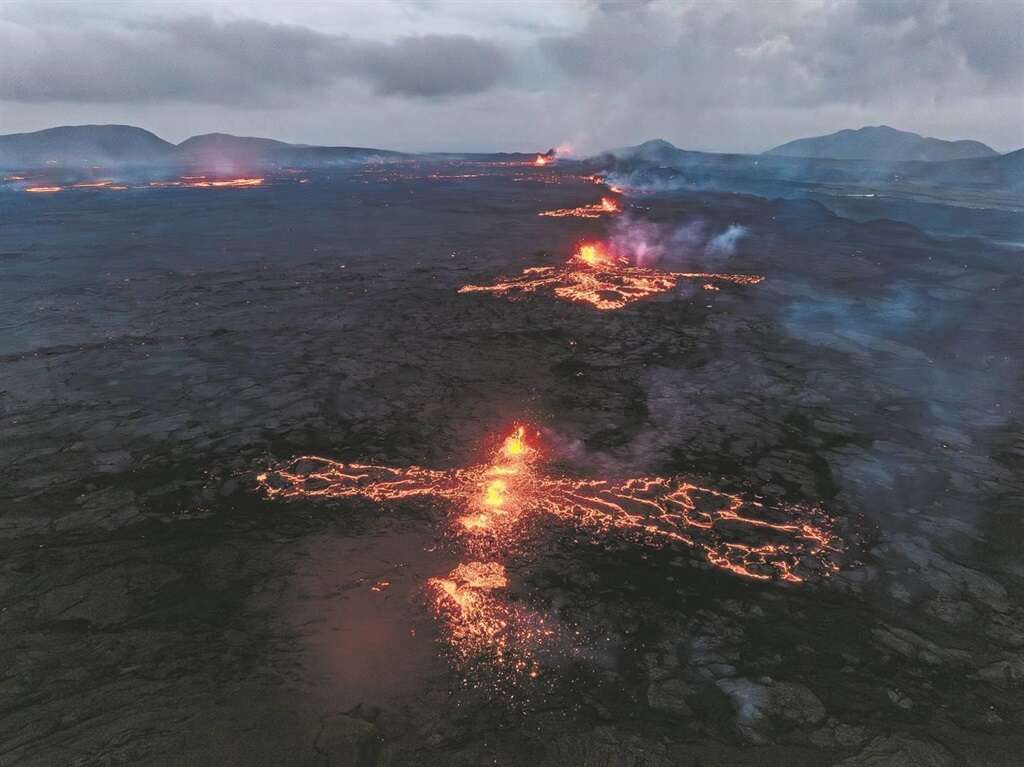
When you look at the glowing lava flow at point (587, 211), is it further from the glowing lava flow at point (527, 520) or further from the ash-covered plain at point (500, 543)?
the glowing lava flow at point (527, 520)

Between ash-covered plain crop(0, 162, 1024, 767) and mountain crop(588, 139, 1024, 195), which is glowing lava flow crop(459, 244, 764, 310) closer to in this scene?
ash-covered plain crop(0, 162, 1024, 767)

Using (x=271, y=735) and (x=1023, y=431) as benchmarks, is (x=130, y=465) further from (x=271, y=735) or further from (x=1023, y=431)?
(x=1023, y=431)

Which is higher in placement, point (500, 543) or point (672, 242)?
point (672, 242)

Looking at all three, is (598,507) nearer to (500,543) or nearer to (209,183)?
(500,543)

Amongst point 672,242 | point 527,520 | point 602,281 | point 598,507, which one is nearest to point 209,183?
point 672,242

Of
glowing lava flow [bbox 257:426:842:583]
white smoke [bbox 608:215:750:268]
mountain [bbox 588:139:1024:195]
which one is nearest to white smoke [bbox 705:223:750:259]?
white smoke [bbox 608:215:750:268]

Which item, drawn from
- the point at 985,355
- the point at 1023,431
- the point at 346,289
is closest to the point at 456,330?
the point at 346,289

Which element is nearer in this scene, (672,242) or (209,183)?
(672,242)
